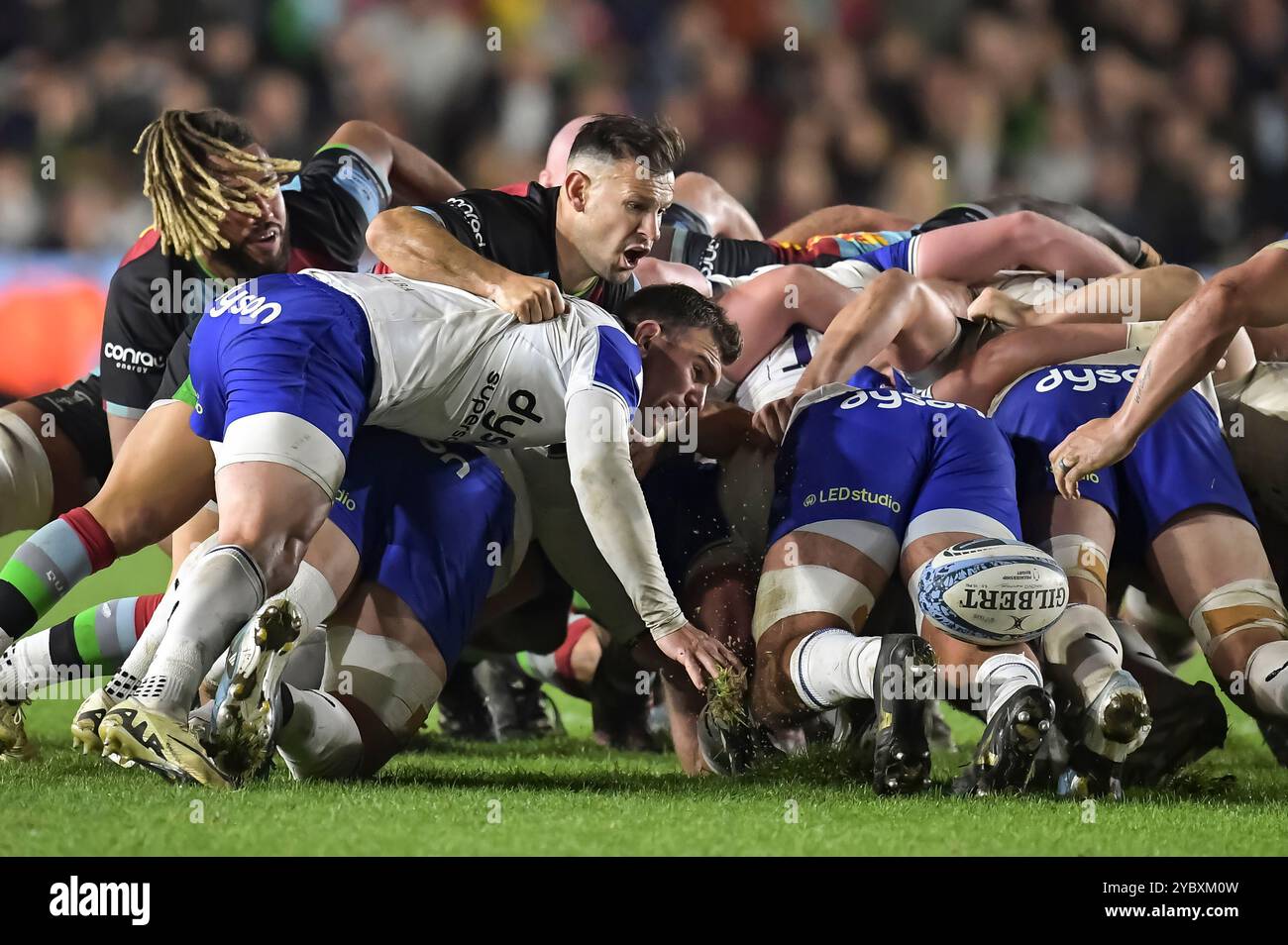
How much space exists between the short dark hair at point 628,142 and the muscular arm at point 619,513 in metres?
0.92

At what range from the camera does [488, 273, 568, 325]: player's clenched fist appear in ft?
11.3

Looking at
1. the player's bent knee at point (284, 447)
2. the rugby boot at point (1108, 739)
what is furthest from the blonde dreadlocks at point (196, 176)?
the rugby boot at point (1108, 739)

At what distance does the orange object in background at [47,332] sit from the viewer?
8.89 meters

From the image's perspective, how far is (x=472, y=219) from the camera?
13.1 feet

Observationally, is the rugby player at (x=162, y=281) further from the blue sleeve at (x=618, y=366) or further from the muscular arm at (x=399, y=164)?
the blue sleeve at (x=618, y=366)

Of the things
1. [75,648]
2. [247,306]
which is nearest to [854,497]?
[247,306]

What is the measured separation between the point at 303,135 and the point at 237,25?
35.5 inches

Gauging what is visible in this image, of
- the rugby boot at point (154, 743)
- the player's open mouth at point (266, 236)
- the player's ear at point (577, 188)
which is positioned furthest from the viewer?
the player's open mouth at point (266, 236)

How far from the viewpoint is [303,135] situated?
9.48m

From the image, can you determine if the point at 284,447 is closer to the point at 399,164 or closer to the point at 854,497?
the point at 854,497

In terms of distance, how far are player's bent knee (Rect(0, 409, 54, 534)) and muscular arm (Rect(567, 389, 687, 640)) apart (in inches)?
83.2

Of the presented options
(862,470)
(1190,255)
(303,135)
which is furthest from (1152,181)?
(862,470)

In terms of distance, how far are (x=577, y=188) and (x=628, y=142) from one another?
0.19 metres

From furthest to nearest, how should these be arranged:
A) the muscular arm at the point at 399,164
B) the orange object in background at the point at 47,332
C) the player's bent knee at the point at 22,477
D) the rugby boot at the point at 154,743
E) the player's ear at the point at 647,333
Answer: the orange object in background at the point at 47,332 < the muscular arm at the point at 399,164 < the player's bent knee at the point at 22,477 < the player's ear at the point at 647,333 < the rugby boot at the point at 154,743
